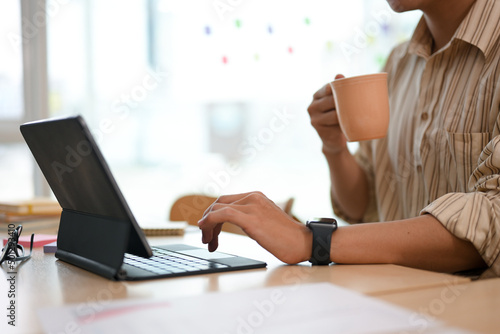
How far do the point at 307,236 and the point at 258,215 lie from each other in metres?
0.09

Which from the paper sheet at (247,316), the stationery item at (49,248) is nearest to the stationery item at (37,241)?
the stationery item at (49,248)

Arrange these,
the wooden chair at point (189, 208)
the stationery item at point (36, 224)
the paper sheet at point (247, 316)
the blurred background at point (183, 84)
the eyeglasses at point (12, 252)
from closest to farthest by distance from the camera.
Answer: the paper sheet at point (247, 316) < the eyeglasses at point (12, 252) < the stationery item at point (36, 224) < the wooden chair at point (189, 208) < the blurred background at point (183, 84)

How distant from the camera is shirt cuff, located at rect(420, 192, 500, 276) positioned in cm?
90

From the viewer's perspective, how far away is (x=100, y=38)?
2824 millimetres

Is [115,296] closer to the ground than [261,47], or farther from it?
closer to the ground

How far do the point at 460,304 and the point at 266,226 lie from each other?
1.10 ft

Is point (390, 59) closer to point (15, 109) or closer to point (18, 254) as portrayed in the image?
point (18, 254)

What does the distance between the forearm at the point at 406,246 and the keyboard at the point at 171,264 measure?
8.0 inches

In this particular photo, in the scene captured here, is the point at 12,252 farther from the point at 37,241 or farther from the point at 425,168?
the point at 425,168

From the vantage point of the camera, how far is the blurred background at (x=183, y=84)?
2.75m

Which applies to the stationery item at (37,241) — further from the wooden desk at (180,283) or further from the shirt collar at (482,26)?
the shirt collar at (482,26)

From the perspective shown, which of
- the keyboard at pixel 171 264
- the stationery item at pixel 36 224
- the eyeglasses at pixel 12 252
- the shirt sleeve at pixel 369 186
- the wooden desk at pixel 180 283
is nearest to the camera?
the wooden desk at pixel 180 283

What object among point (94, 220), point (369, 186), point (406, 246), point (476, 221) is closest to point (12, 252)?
point (94, 220)

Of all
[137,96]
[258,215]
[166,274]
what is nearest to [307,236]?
[258,215]
